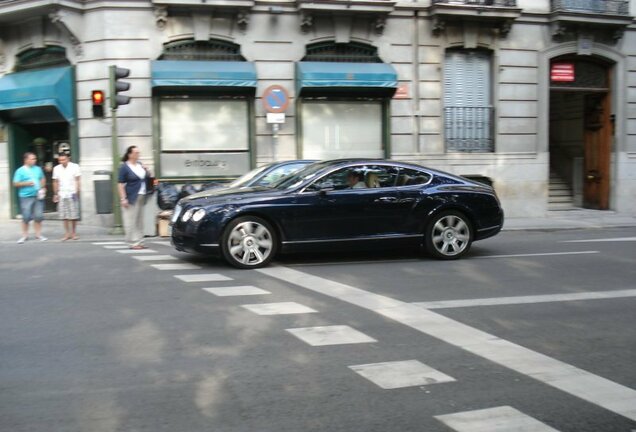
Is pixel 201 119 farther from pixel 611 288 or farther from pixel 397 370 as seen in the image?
pixel 397 370

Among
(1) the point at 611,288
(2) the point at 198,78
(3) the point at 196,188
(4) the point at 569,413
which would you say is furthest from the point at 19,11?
(4) the point at 569,413

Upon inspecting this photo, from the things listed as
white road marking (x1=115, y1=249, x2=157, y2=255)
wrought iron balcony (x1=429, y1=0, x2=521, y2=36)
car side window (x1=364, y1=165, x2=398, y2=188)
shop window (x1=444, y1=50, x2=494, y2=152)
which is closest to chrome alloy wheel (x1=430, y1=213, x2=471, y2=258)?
car side window (x1=364, y1=165, x2=398, y2=188)

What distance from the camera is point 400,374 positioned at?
4594 millimetres

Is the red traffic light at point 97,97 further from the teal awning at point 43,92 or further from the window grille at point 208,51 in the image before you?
the window grille at point 208,51

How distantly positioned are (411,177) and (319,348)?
536 centimetres

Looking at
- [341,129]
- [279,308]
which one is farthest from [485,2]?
[279,308]

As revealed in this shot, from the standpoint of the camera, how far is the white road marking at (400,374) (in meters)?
4.43

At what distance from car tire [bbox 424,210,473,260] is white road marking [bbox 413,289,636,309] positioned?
278 centimetres

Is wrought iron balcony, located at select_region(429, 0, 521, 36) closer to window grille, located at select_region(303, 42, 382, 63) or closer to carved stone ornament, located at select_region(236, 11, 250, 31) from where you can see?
window grille, located at select_region(303, 42, 382, 63)

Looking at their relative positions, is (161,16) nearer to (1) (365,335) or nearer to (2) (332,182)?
(2) (332,182)

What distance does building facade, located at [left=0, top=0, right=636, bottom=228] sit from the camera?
53.0 ft

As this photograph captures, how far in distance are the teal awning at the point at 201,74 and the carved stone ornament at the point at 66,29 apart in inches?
79.1

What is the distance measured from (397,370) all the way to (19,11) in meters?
15.2

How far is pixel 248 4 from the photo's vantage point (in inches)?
643
